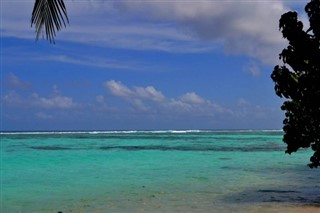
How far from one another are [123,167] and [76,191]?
10262 millimetres

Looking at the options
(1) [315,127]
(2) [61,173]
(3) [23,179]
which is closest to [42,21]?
(1) [315,127]

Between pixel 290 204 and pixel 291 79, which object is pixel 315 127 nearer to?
pixel 291 79

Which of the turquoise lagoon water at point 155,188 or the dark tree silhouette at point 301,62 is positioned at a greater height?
the dark tree silhouette at point 301,62

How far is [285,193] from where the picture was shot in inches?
648

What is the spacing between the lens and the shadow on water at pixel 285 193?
1481 centimetres

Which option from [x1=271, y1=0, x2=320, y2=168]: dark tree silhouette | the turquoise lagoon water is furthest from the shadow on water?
[x1=271, y1=0, x2=320, y2=168]: dark tree silhouette

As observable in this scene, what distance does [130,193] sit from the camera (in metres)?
16.9

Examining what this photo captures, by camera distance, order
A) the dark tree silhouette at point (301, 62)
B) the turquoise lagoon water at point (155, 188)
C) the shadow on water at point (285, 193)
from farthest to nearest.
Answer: the shadow on water at point (285, 193) < the turquoise lagoon water at point (155, 188) < the dark tree silhouette at point (301, 62)

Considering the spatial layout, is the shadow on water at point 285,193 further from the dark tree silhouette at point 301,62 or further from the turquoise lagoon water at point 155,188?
the dark tree silhouette at point 301,62

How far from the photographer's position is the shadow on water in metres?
14.8

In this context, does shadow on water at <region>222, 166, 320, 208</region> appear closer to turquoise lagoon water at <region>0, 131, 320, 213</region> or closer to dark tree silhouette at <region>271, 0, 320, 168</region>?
turquoise lagoon water at <region>0, 131, 320, 213</region>

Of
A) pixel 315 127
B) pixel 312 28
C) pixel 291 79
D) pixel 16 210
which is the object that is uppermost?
pixel 312 28

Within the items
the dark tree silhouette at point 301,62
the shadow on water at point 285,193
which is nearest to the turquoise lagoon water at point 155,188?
the shadow on water at point 285,193

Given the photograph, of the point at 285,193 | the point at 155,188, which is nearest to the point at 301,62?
the point at 285,193
